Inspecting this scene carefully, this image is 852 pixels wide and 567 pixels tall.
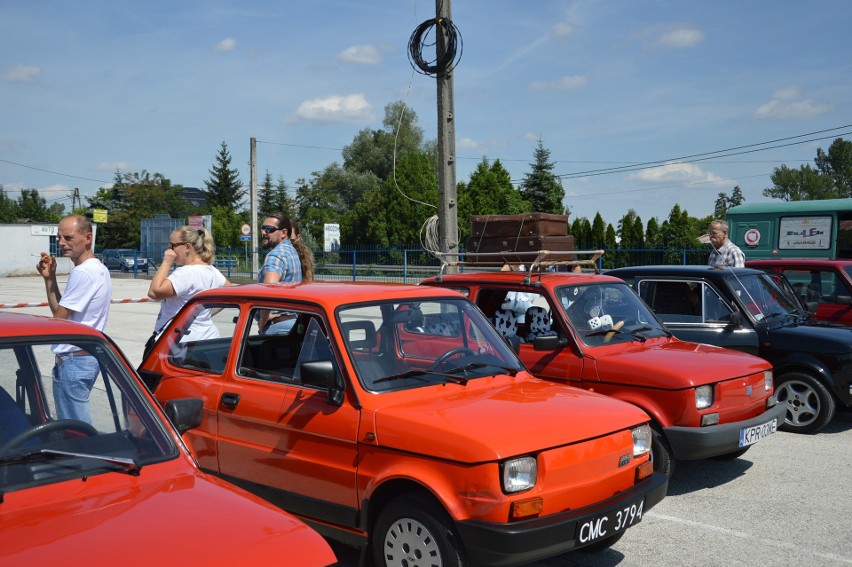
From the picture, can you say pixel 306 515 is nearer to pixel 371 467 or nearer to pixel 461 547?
pixel 371 467

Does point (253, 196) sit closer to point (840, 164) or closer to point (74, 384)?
point (74, 384)

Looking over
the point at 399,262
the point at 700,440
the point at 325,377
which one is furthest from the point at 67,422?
the point at 399,262

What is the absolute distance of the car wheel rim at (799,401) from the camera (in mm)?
7836

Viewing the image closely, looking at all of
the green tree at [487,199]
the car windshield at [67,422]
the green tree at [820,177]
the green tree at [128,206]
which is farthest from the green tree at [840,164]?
the car windshield at [67,422]

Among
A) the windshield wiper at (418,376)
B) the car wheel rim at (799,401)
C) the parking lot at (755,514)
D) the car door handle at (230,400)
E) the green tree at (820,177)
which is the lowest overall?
the parking lot at (755,514)

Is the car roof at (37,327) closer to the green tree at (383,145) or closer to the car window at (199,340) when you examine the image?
the car window at (199,340)

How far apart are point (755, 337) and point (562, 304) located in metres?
2.60

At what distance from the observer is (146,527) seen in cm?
262

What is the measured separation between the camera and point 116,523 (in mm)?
2627

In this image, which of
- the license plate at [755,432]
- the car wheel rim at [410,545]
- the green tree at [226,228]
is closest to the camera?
the car wheel rim at [410,545]

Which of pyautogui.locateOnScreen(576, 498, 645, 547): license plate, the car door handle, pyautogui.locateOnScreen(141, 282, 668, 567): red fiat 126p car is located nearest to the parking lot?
pyautogui.locateOnScreen(141, 282, 668, 567): red fiat 126p car

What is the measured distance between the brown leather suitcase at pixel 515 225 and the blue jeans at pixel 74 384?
10.0m

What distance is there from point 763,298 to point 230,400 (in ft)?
19.3

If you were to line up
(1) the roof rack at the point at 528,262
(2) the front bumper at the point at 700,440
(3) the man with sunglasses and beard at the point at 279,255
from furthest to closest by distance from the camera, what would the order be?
1. (3) the man with sunglasses and beard at the point at 279,255
2. (1) the roof rack at the point at 528,262
3. (2) the front bumper at the point at 700,440
